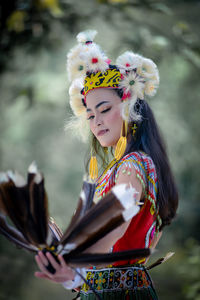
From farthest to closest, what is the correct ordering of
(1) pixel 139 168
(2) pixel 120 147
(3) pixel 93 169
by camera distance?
1. (3) pixel 93 169
2. (2) pixel 120 147
3. (1) pixel 139 168

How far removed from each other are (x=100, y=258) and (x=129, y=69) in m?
1.05

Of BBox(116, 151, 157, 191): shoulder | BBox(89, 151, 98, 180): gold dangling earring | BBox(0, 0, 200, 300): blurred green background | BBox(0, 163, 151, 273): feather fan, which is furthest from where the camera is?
BBox(0, 0, 200, 300): blurred green background

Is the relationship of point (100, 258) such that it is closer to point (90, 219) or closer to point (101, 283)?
point (90, 219)

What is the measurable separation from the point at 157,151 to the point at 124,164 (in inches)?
11.3

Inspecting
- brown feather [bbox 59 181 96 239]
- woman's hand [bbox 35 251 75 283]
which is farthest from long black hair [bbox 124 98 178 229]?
woman's hand [bbox 35 251 75 283]

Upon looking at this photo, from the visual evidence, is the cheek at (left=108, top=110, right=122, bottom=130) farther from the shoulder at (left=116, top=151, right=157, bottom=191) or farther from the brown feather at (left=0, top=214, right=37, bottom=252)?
the brown feather at (left=0, top=214, right=37, bottom=252)

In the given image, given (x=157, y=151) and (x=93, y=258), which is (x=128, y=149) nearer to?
(x=157, y=151)

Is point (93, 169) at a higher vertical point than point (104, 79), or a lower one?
lower

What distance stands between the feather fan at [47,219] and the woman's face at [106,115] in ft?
2.11

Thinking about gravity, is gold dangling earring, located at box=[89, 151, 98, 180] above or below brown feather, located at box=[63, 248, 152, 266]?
above

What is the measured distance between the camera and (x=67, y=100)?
664 cm

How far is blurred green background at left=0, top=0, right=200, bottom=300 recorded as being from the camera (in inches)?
191

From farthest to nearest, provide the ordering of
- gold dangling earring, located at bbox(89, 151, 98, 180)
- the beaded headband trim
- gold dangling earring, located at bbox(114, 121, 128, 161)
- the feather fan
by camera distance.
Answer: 1. gold dangling earring, located at bbox(89, 151, 98, 180)
2. the beaded headband trim
3. gold dangling earring, located at bbox(114, 121, 128, 161)
4. the feather fan

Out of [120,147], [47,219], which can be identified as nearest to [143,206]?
[120,147]
